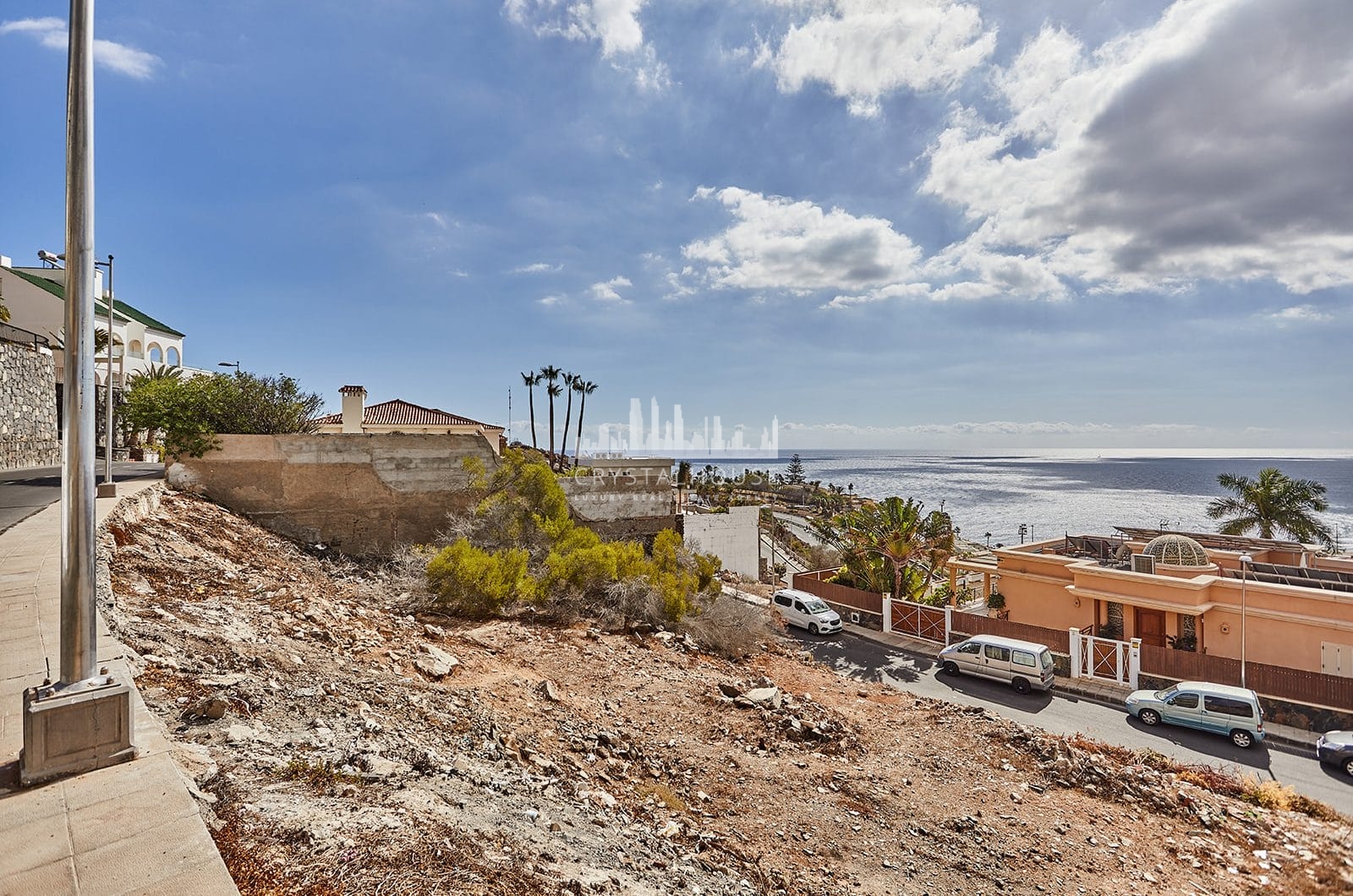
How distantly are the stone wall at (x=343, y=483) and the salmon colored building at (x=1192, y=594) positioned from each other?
1776cm

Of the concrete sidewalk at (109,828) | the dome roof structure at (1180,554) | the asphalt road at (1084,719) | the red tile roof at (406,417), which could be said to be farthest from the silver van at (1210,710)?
the red tile roof at (406,417)

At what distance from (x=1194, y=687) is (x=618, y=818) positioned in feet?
44.7

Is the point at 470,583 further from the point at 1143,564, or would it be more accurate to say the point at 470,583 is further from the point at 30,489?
the point at 1143,564

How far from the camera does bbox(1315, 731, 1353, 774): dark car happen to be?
10648mm

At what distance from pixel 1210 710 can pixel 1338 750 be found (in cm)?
177

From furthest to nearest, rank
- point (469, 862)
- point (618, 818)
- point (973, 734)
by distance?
Answer: point (973, 734)
point (618, 818)
point (469, 862)

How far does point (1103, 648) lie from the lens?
15.8 meters

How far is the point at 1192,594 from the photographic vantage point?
1571 cm

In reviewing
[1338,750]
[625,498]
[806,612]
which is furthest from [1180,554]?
[625,498]

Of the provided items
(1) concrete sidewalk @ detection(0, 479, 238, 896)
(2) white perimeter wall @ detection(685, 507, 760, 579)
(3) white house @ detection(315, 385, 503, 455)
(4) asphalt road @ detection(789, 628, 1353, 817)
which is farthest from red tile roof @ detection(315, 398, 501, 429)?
(1) concrete sidewalk @ detection(0, 479, 238, 896)

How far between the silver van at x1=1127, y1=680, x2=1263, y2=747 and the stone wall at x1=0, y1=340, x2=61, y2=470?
115ft

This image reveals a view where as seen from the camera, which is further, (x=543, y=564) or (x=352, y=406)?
(x=352, y=406)

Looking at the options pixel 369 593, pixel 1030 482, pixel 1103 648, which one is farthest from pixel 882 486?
pixel 369 593

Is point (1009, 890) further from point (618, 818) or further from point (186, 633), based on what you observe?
point (186, 633)
